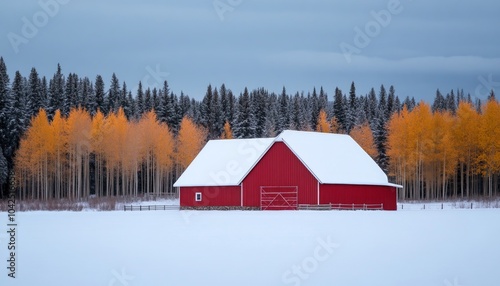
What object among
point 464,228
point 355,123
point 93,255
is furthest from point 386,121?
point 93,255

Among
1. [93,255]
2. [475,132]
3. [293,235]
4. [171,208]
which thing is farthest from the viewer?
[475,132]

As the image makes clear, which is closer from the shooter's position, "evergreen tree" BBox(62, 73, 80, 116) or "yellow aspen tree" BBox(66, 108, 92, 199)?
"yellow aspen tree" BBox(66, 108, 92, 199)

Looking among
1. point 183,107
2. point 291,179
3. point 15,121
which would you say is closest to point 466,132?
point 291,179

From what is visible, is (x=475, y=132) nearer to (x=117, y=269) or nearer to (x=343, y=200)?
(x=343, y=200)

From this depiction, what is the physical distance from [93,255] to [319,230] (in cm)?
1145

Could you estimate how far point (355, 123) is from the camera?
9050cm

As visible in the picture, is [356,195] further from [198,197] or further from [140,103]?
[140,103]

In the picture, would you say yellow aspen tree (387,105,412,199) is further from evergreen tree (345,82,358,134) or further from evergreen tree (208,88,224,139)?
evergreen tree (208,88,224,139)

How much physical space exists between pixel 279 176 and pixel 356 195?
230 inches

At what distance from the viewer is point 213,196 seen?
55.2 m

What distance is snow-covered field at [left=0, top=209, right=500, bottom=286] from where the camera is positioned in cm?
1752

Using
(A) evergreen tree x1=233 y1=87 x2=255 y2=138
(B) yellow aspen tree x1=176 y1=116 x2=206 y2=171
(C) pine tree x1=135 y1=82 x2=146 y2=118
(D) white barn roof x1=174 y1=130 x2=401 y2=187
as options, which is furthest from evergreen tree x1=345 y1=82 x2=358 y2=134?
(D) white barn roof x1=174 y1=130 x2=401 y2=187

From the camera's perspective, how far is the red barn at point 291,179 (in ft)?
169

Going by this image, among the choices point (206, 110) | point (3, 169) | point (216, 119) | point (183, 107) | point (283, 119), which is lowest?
point (3, 169)
